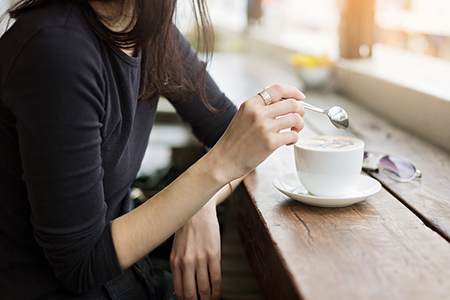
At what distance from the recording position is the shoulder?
853 mm

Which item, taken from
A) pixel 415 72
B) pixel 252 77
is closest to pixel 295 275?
pixel 415 72

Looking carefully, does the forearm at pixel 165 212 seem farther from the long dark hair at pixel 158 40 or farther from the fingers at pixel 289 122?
the long dark hair at pixel 158 40

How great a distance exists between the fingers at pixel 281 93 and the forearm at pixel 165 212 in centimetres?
14

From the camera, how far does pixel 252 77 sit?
8.68 ft

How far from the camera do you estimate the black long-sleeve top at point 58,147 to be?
85 cm

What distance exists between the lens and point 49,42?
858mm

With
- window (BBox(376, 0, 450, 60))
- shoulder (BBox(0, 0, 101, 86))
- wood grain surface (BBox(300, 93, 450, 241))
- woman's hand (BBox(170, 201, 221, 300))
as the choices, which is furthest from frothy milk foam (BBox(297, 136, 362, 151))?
window (BBox(376, 0, 450, 60))

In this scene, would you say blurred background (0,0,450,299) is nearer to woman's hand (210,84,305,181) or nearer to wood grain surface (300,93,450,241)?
wood grain surface (300,93,450,241)

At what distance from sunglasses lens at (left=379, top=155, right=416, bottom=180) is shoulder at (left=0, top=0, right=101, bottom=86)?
0.60 meters

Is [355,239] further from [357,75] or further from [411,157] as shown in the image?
[357,75]

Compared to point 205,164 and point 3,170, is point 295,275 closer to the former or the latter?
point 205,164

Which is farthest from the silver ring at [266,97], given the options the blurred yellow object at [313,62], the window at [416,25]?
the blurred yellow object at [313,62]

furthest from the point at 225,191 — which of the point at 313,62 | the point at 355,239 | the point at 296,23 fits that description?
the point at 296,23

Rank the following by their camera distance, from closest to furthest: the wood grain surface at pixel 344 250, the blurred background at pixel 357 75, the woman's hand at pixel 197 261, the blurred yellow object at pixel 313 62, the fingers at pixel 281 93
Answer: the wood grain surface at pixel 344 250
the fingers at pixel 281 93
the woman's hand at pixel 197 261
the blurred background at pixel 357 75
the blurred yellow object at pixel 313 62
